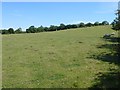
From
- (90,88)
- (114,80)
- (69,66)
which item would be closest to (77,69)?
(69,66)

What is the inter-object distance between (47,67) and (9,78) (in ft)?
19.1

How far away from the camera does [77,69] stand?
27.0 m

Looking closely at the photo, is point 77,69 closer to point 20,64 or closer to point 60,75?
point 60,75

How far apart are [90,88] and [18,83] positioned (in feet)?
19.0

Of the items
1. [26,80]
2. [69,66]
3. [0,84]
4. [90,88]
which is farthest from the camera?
[69,66]

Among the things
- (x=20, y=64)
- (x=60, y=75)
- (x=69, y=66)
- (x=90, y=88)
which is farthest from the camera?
(x=20, y=64)

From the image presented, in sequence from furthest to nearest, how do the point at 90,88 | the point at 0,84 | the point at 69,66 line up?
the point at 69,66, the point at 0,84, the point at 90,88

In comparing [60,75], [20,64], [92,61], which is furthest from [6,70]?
[92,61]

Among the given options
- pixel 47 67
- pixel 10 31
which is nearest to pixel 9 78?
pixel 47 67

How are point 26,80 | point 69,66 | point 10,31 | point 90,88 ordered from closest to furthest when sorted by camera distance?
point 90,88
point 26,80
point 69,66
point 10,31

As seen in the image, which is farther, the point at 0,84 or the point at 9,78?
the point at 9,78

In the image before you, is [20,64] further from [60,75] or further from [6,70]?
[60,75]

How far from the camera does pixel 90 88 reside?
19344mm

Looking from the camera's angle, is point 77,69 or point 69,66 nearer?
point 77,69
